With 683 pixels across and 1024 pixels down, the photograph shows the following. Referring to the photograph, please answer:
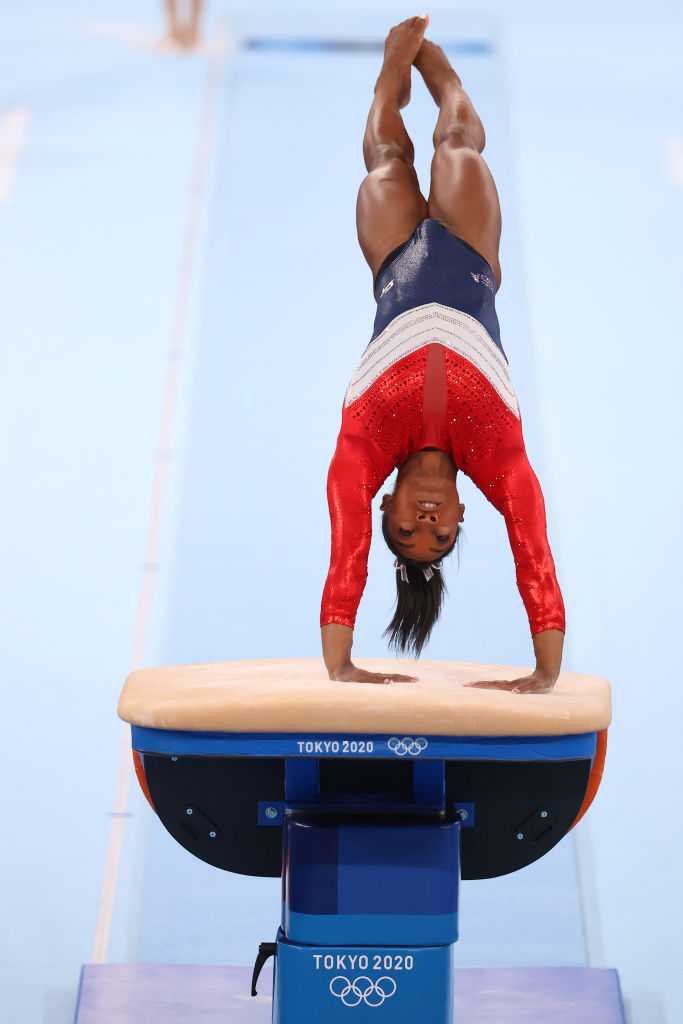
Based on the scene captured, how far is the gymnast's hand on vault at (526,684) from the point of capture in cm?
238

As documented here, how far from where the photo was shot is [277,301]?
632cm

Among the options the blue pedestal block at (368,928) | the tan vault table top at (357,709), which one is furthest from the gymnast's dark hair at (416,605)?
the blue pedestal block at (368,928)

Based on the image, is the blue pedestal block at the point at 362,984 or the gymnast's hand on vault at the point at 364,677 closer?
the blue pedestal block at the point at 362,984

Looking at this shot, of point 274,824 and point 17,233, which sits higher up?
point 17,233

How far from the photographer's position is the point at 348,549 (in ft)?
8.34

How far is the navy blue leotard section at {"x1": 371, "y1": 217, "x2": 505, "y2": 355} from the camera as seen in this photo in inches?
115

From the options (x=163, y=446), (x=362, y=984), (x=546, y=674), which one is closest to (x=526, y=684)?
(x=546, y=674)

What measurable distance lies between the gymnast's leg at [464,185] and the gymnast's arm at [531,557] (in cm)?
59

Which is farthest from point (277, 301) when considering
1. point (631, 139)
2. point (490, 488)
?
point (490, 488)

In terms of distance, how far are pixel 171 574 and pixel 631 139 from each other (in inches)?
175

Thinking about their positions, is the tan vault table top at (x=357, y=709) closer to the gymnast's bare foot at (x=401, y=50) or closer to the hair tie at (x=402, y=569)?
the hair tie at (x=402, y=569)

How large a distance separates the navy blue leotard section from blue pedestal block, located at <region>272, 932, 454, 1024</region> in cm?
134

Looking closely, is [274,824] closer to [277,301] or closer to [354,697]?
[354,697]

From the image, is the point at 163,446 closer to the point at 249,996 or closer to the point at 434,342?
the point at 434,342
